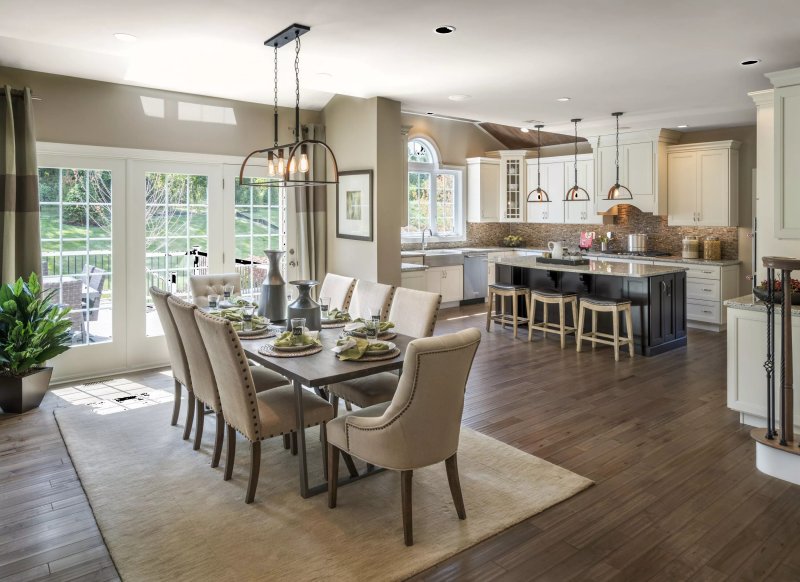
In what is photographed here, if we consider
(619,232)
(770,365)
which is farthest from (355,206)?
(619,232)

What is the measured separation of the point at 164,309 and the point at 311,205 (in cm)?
305

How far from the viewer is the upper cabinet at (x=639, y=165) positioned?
822 centimetres

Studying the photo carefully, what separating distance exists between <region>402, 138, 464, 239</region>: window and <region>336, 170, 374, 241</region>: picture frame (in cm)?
293

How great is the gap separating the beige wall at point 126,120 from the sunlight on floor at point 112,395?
2.14 meters

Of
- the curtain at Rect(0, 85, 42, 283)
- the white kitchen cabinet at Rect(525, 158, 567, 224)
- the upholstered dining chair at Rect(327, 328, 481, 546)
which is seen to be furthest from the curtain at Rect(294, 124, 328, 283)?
the white kitchen cabinet at Rect(525, 158, 567, 224)

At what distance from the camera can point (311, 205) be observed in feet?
21.8

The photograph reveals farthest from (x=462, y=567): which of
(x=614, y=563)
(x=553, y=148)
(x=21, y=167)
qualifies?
(x=553, y=148)

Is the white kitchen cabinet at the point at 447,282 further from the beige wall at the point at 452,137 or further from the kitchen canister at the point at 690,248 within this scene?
the kitchen canister at the point at 690,248

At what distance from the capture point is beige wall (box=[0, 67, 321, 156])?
508 cm

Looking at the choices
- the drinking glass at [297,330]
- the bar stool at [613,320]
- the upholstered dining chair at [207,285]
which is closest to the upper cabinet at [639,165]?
the bar stool at [613,320]

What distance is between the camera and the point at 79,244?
5336 millimetres

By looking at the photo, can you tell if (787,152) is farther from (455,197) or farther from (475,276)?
(455,197)

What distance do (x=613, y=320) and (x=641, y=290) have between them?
44cm

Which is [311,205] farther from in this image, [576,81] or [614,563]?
[614,563]
